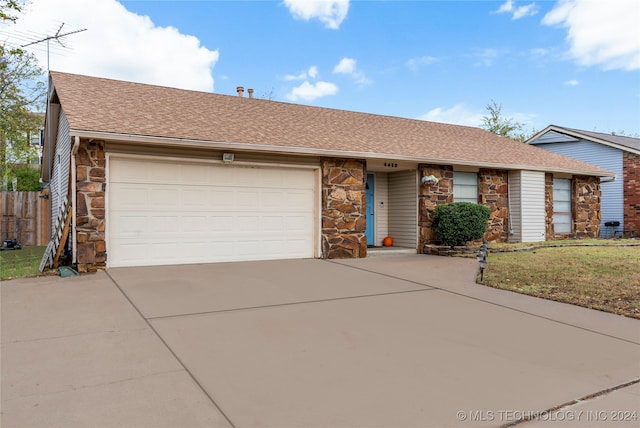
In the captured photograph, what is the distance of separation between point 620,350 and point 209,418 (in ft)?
12.2

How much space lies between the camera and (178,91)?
37.1 feet

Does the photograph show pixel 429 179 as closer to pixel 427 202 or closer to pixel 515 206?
pixel 427 202

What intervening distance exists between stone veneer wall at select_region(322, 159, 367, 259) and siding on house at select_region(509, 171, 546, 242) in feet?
18.6

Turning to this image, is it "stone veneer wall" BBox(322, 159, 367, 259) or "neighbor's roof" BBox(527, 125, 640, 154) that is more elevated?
"neighbor's roof" BBox(527, 125, 640, 154)

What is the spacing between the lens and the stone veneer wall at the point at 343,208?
9.56 metres

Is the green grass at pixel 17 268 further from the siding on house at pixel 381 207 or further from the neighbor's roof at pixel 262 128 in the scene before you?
the siding on house at pixel 381 207

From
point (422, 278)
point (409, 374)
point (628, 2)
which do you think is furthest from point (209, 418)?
point (628, 2)

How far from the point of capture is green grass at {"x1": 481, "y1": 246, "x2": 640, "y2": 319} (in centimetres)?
549

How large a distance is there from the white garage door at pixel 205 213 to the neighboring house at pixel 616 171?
47.9 ft

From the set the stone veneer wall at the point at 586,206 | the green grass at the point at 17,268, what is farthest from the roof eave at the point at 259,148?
the stone veneer wall at the point at 586,206

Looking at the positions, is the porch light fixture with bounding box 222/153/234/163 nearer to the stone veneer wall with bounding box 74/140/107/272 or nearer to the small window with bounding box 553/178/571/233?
the stone veneer wall with bounding box 74/140/107/272

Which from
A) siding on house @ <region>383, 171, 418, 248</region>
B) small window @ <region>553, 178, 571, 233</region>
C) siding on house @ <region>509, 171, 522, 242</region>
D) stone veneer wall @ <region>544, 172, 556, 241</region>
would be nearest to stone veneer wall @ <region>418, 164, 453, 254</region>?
siding on house @ <region>383, 171, 418, 248</region>

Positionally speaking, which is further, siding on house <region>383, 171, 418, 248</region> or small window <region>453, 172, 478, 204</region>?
small window <region>453, 172, 478, 204</region>

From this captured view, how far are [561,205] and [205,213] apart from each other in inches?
486
